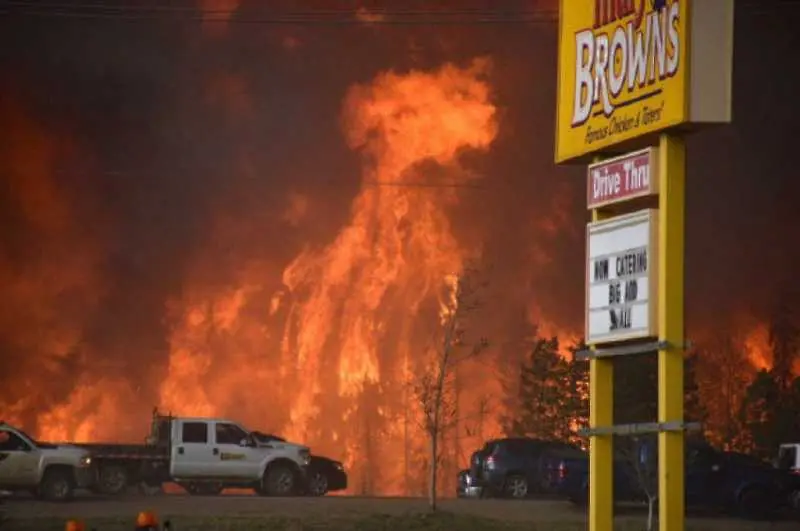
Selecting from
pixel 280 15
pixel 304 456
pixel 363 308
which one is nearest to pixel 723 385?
pixel 363 308

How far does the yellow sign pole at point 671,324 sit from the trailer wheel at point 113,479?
2475 centimetres

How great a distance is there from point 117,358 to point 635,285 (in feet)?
163

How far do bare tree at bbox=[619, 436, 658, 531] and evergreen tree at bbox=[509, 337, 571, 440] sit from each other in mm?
15365

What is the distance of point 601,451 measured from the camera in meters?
21.3

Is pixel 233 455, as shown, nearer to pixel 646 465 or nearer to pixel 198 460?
pixel 198 460

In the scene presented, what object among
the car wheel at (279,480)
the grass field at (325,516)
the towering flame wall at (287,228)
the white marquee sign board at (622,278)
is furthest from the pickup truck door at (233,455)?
the towering flame wall at (287,228)

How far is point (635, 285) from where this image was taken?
2017cm

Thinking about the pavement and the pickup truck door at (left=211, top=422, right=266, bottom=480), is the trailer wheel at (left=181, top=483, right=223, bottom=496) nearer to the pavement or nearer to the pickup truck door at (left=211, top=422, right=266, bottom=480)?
the pickup truck door at (left=211, top=422, right=266, bottom=480)

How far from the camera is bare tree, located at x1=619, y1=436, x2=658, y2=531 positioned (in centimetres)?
3654

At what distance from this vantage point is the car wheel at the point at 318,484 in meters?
43.8

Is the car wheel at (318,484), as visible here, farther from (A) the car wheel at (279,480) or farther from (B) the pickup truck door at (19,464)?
Result: (B) the pickup truck door at (19,464)

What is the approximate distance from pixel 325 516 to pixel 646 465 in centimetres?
753

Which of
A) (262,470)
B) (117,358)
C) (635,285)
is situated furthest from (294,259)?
(635,285)

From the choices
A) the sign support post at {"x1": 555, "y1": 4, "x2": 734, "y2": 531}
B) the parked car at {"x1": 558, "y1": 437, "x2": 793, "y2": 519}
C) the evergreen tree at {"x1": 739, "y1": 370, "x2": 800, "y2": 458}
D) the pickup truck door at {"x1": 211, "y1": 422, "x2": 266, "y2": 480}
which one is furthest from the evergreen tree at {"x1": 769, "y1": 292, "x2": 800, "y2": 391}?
the sign support post at {"x1": 555, "y1": 4, "x2": 734, "y2": 531}
